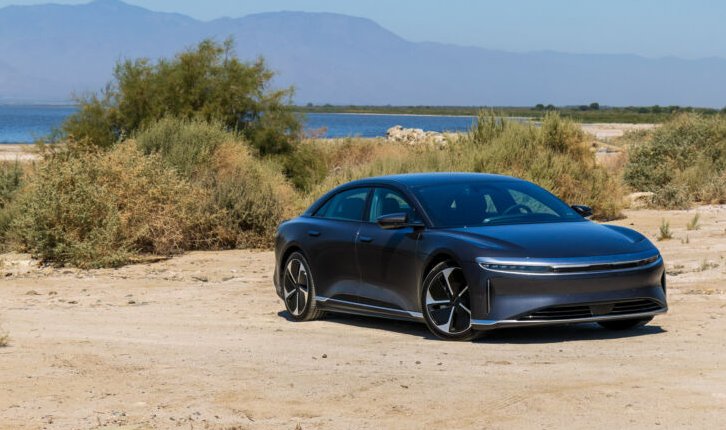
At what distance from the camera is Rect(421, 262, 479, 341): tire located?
1075 cm

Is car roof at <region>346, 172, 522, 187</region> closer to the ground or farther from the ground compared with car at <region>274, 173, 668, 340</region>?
farther from the ground

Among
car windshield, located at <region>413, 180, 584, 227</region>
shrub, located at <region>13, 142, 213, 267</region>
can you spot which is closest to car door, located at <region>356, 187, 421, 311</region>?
car windshield, located at <region>413, 180, 584, 227</region>

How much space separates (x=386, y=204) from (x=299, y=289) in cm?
149

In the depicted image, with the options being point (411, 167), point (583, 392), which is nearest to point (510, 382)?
point (583, 392)

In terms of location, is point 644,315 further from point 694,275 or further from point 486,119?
point 486,119

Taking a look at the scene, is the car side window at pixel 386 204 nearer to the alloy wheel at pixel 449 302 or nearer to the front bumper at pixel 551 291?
the alloy wheel at pixel 449 302

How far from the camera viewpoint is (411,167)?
24125mm

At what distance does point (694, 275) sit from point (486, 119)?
11401 mm

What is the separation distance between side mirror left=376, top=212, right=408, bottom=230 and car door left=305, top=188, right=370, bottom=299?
2.66 feet

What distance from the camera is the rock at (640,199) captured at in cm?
2683

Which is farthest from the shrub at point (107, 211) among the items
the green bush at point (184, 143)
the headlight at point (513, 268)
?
the headlight at point (513, 268)

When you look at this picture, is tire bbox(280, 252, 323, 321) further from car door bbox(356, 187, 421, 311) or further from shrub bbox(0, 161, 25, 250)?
shrub bbox(0, 161, 25, 250)

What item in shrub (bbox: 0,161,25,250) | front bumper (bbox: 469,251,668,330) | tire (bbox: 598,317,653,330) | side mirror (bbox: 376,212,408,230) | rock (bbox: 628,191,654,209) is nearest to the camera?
front bumper (bbox: 469,251,668,330)

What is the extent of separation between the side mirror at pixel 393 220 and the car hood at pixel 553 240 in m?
0.52
